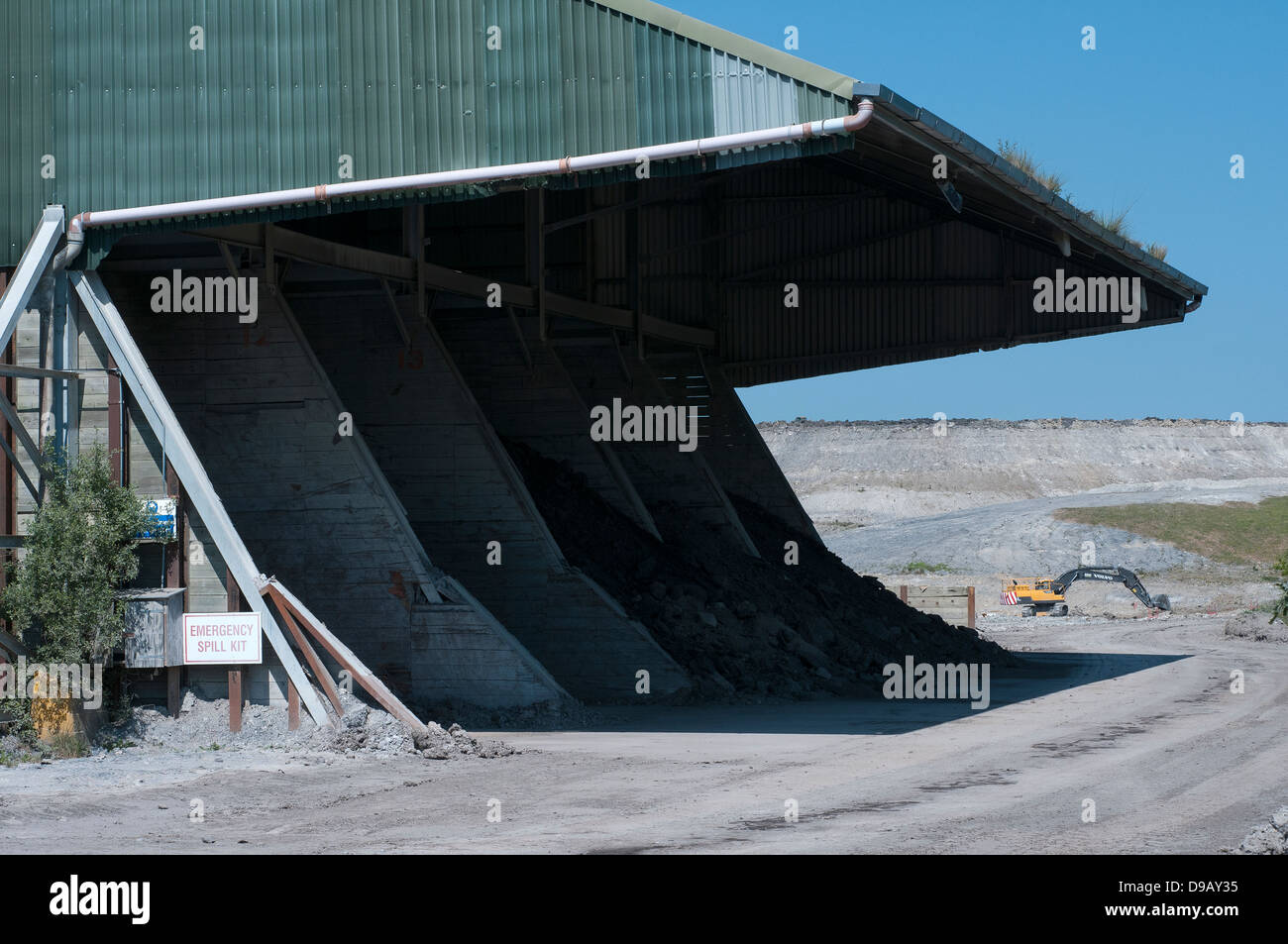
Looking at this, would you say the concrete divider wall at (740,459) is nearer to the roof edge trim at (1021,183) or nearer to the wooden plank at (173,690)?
the roof edge trim at (1021,183)

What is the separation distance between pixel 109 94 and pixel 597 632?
10.8 meters

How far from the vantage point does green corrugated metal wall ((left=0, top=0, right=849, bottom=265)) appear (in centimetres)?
1792

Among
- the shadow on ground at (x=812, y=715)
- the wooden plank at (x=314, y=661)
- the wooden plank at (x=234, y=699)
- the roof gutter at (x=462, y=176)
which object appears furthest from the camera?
the shadow on ground at (x=812, y=715)

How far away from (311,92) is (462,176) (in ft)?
8.04

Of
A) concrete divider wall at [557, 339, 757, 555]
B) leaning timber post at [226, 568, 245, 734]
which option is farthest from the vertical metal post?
concrete divider wall at [557, 339, 757, 555]

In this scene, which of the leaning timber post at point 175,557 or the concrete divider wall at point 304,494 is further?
the concrete divider wall at point 304,494

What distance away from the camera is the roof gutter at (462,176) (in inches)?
661

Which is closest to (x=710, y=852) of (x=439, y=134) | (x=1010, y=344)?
(x=439, y=134)

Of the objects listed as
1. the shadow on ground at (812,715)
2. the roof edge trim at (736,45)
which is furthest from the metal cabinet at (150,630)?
the roof edge trim at (736,45)

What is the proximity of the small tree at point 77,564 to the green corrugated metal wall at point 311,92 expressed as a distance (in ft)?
9.67

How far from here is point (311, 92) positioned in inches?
749
